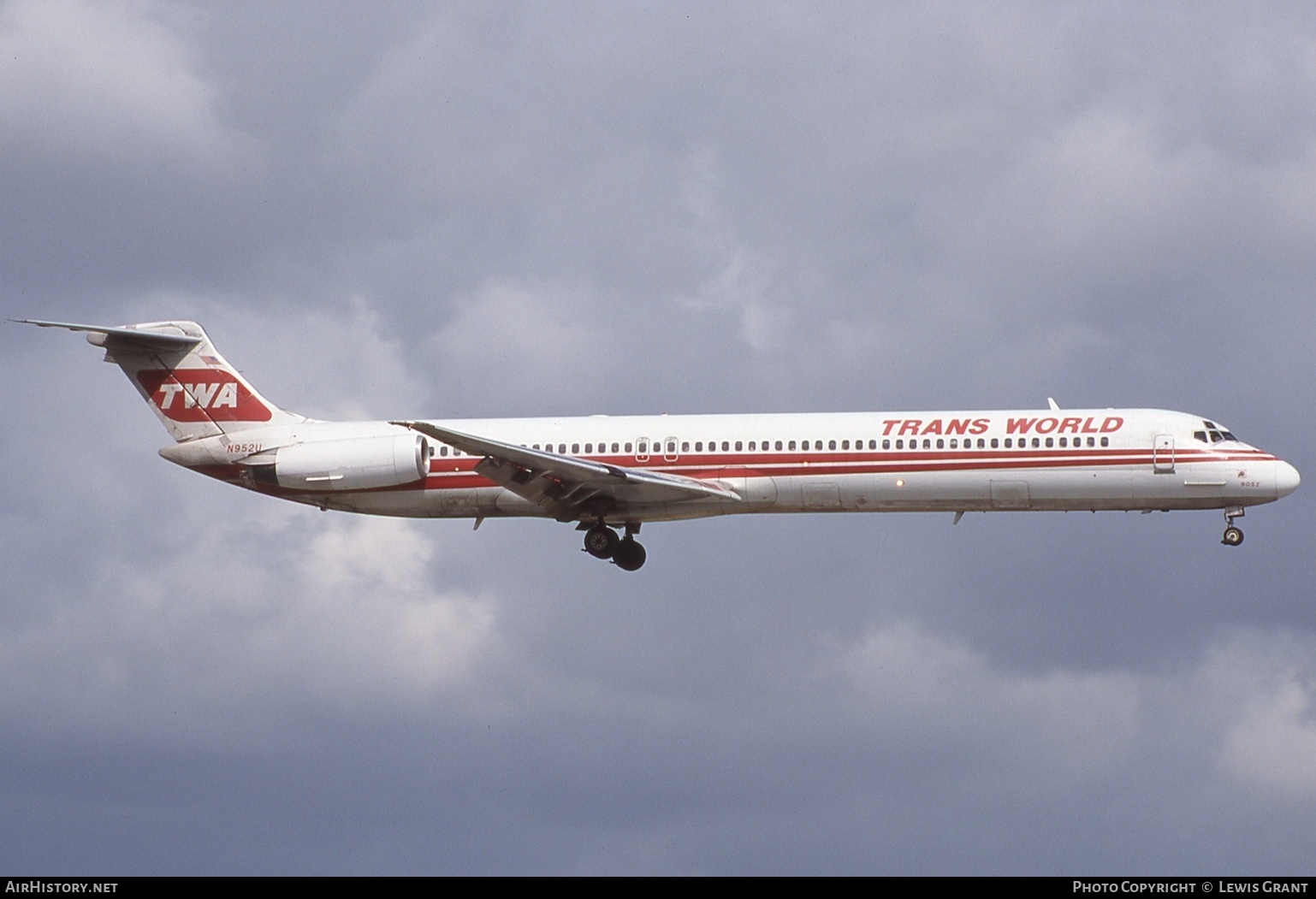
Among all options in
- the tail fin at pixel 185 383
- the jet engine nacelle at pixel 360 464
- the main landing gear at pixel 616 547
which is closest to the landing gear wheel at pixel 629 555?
the main landing gear at pixel 616 547

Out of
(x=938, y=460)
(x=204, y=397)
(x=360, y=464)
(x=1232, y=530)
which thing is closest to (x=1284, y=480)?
(x=1232, y=530)

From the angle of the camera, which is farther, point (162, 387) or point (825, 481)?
point (162, 387)

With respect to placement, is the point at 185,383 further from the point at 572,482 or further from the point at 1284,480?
the point at 1284,480

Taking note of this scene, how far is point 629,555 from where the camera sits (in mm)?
45906

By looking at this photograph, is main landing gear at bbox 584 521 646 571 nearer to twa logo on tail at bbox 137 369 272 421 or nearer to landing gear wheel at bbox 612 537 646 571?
landing gear wheel at bbox 612 537 646 571

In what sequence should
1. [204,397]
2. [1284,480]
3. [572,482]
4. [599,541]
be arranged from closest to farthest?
[1284,480]
[572,482]
[599,541]
[204,397]

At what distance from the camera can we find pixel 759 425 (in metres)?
43.6

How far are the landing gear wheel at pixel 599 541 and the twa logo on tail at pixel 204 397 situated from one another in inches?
403

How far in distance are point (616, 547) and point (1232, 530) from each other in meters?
16.0

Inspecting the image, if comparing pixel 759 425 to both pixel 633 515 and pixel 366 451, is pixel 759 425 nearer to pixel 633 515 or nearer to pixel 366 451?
pixel 633 515
